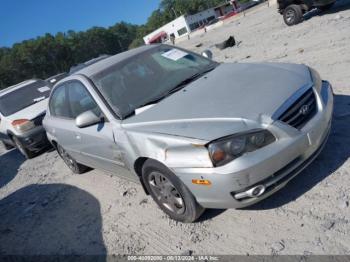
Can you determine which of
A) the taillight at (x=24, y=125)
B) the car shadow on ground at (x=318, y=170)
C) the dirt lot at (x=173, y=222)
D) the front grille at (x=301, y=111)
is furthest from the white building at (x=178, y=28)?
the front grille at (x=301, y=111)

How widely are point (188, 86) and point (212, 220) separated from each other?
4.86 feet

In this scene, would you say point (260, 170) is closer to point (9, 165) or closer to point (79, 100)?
Answer: point (79, 100)

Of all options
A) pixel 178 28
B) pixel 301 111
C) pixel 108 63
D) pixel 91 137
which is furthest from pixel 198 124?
pixel 178 28

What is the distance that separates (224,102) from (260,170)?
0.79m

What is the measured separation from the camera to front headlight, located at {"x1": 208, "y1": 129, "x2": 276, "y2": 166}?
9.84 feet

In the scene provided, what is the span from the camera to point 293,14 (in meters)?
12.8

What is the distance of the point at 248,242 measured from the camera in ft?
10.4

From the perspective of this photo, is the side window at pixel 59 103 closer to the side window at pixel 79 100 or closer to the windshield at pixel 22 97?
the side window at pixel 79 100

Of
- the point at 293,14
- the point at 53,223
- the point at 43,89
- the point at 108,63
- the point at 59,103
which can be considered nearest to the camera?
the point at 108,63

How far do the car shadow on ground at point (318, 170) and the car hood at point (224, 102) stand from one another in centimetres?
85

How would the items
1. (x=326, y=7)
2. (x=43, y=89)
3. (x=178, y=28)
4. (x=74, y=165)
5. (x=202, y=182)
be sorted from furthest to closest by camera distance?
1. (x=178, y=28)
2. (x=326, y=7)
3. (x=43, y=89)
4. (x=74, y=165)
5. (x=202, y=182)

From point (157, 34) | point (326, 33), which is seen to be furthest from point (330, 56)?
point (157, 34)

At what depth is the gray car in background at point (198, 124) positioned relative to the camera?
119 inches

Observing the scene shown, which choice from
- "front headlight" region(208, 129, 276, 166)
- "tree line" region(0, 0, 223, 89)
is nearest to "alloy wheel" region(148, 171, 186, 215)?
"front headlight" region(208, 129, 276, 166)
